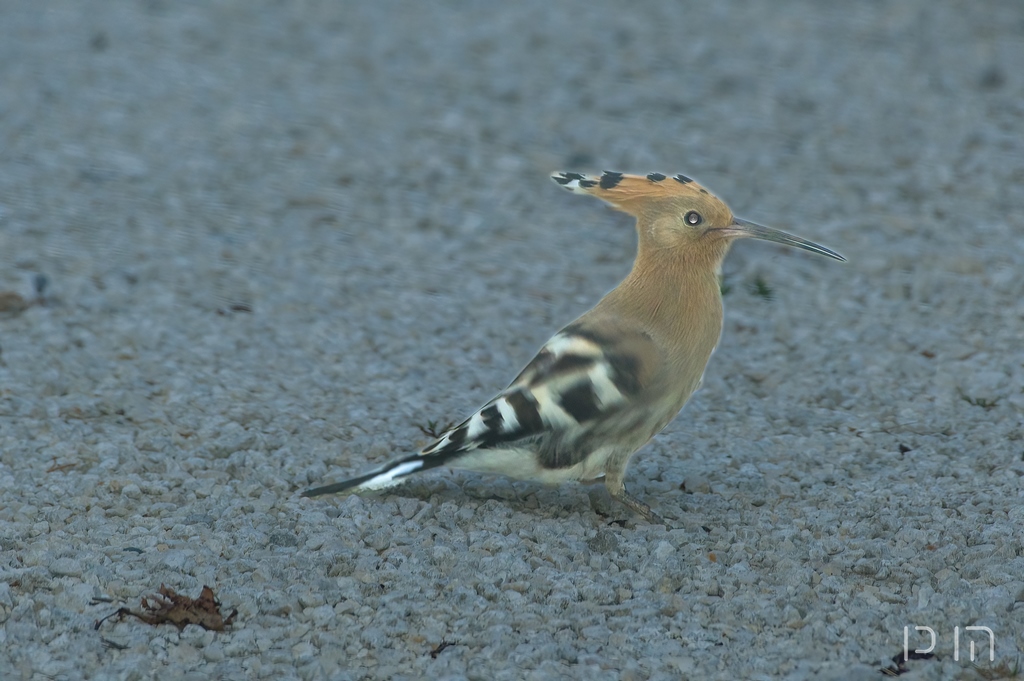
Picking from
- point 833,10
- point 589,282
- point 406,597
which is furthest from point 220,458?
point 833,10

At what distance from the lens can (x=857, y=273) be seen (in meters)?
6.31

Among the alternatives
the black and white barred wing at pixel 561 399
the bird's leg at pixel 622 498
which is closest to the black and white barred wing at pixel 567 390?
the black and white barred wing at pixel 561 399

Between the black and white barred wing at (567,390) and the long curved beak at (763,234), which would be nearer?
the black and white barred wing at (567,390)

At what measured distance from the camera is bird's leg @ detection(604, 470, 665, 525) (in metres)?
4.02

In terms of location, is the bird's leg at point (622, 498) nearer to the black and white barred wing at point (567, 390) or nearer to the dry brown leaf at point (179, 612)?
the black and white barred wing at point (567, 390)

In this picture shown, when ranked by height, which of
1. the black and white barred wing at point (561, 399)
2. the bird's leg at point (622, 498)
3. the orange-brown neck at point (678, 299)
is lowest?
the bird's leg at point (622, 498)

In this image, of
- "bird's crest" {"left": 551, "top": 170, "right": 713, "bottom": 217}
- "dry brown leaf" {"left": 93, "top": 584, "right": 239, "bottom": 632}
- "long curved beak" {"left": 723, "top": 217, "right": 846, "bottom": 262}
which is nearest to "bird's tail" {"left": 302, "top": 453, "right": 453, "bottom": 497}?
"dry brown leaf" {"left": 93, "top": 584, "right": 239, "bottom": 632}

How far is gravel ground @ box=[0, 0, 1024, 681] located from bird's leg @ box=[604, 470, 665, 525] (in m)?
0.05

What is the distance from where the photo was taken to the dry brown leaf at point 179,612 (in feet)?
11.0

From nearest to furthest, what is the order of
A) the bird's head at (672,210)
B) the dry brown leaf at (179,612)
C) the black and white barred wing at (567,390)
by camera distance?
the dry brown leaf at (179,612), the black and white barred wing at (567,390), the bird's head at (672,210)

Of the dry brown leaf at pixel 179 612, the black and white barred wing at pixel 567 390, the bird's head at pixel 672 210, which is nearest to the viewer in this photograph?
the dry brown leaf at pixel 179 612

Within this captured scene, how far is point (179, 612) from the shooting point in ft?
11.1

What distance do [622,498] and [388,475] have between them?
732mm

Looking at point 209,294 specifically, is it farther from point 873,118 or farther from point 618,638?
point 873,118
